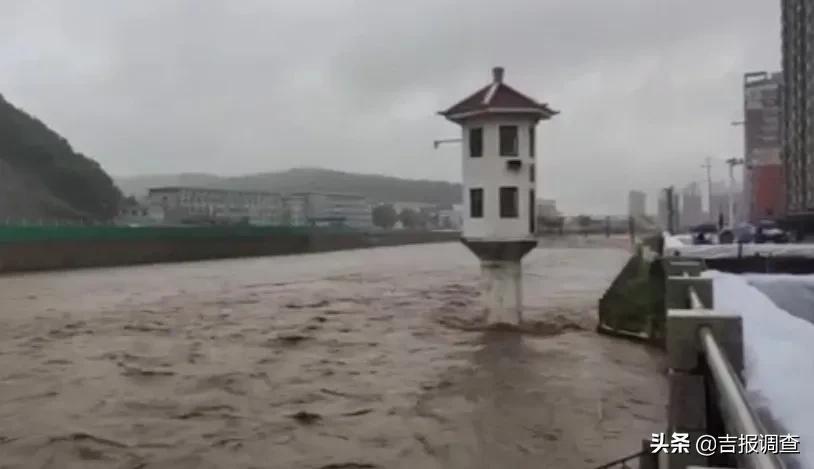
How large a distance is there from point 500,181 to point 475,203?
714 millimetres

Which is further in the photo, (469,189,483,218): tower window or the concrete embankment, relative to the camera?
the concrete embankment

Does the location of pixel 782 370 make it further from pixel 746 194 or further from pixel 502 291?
pixel 746 194

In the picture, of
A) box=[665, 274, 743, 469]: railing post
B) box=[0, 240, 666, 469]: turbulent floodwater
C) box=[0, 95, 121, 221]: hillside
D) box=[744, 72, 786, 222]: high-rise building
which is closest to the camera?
box=[665, 274, 743, 469]: railing post

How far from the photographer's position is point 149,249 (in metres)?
51.4

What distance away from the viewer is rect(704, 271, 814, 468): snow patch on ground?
107 inches

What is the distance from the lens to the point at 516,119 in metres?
16.6

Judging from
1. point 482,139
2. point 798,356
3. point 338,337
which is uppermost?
point 482,139

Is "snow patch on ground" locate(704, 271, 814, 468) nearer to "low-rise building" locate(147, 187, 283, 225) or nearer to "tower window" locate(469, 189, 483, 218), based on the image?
"tower window" locate(469, 189, 483, 218)

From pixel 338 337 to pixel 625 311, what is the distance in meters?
6.40

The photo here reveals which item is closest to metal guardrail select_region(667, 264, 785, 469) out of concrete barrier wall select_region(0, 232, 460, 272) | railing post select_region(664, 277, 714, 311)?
railing post select_region(664, 277, 714, 311)

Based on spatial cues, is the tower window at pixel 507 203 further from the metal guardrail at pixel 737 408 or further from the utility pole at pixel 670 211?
the utility pole at pixel 670 211

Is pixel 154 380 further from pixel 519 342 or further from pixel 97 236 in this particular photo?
pixel 97 236

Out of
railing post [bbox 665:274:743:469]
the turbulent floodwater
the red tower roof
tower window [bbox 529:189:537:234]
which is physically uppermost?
the red tower roof

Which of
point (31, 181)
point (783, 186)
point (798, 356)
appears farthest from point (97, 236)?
point (798, 356)
